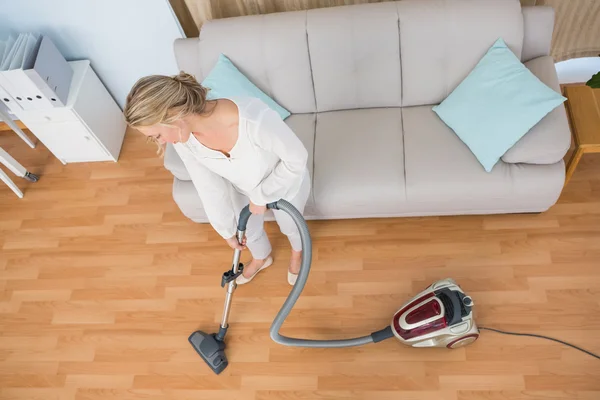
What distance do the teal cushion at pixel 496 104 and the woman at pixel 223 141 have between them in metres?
0.75

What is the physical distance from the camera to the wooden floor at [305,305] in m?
2.05

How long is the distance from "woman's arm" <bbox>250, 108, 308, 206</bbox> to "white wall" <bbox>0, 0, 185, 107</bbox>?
132cm

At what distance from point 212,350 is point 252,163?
0.97 meters

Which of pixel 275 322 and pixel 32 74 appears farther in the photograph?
pixel 32 74

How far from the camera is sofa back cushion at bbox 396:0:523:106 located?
2.11 metres

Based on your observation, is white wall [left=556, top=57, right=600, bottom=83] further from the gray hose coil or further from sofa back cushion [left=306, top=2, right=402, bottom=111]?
the gray hose coil

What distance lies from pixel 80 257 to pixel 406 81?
6.10 feet

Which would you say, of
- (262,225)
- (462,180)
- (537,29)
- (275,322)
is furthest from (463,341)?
(537,29)

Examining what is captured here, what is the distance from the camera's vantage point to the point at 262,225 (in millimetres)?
2180

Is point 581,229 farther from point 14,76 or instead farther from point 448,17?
point 14,76

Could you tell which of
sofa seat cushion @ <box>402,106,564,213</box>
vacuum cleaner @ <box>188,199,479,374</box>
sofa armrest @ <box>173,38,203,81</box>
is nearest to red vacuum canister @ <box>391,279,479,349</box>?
vacuum cleaner @ <box>188,199,479,374</box>

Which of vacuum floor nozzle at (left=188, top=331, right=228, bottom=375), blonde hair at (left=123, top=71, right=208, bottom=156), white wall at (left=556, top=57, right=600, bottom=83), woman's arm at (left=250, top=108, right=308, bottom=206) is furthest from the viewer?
white wall at (left=556, top=57, right=600, bottom=83)

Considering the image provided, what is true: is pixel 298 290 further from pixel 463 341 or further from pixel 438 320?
pixel 463 341

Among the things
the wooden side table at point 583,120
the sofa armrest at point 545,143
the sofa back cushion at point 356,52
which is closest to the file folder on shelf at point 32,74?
the sofa back cushion at point 356,52
